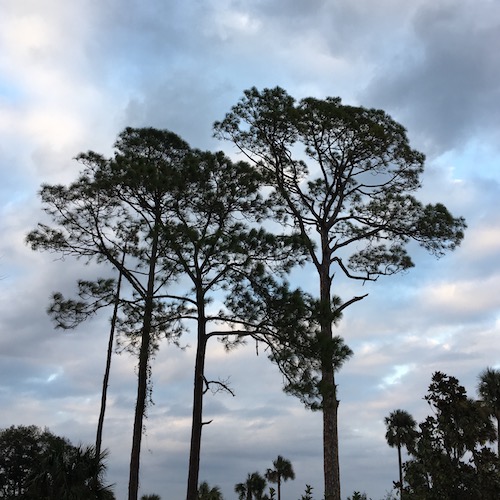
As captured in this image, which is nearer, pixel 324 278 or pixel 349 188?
pixel 324 278

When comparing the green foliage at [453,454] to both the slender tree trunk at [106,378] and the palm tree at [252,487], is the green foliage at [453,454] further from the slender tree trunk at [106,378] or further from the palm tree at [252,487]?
the palm tree at [252,487]

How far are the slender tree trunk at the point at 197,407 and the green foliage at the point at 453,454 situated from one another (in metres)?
7.08

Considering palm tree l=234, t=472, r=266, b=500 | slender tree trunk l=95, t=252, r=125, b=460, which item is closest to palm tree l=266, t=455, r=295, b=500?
palm tree l=234, t=472, r=266, b=500

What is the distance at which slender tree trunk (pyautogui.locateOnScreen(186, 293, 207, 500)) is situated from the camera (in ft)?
57.0

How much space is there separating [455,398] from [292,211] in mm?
12890

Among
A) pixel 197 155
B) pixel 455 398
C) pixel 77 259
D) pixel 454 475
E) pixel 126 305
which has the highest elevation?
pixel 197 155

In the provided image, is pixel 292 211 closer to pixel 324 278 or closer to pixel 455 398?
pixel 324 278

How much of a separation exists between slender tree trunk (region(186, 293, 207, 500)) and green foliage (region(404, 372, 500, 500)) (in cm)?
708

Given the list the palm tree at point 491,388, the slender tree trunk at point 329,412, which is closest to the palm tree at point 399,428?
the palm tree at point 491,388

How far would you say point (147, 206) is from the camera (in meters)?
21.4

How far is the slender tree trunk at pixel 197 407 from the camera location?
1738cm

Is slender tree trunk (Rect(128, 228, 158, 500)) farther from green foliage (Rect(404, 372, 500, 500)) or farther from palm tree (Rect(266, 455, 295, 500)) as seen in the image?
palm tree (Rect(266, 455, 295, 500))

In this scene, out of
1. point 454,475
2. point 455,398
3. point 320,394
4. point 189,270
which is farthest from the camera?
point 189,270

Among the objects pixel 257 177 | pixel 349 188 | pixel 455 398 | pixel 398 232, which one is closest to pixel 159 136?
pixel 257 177
